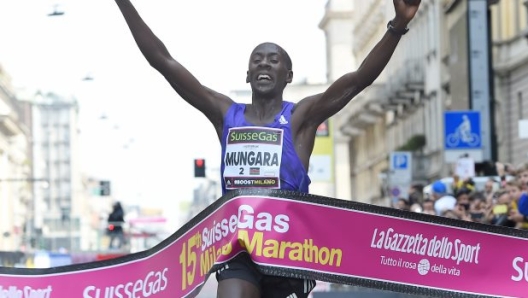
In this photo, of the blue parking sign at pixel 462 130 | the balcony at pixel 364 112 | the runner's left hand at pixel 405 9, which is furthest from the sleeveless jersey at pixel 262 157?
the balcony at pixel 364 112

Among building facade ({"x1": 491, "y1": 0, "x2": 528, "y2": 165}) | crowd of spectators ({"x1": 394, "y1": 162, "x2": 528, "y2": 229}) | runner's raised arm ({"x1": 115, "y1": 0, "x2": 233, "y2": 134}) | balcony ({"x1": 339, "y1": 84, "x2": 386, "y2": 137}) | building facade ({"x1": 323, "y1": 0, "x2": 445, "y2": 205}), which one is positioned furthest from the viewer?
balcony ({"x1": 339, "y1": 84, "x2": 386, "y2": 137})

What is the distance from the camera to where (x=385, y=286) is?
7.48m

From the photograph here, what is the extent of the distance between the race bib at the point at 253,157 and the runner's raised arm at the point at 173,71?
169mm

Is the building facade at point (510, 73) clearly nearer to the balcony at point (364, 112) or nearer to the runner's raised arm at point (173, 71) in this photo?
the balcony at point (364, 112)

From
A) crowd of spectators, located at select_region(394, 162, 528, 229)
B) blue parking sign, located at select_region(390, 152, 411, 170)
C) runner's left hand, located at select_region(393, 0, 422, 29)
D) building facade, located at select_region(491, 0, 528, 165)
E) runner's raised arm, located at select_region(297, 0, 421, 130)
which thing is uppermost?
building facade, located at select_region(491, 0, 528, 165)

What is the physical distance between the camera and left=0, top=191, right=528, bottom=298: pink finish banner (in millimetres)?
7219

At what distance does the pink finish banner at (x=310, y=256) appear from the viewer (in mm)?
7219

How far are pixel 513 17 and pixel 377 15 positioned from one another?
36.1m

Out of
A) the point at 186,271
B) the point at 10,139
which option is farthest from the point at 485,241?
the point at 10,139

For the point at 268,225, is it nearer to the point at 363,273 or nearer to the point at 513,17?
the point at 363,273

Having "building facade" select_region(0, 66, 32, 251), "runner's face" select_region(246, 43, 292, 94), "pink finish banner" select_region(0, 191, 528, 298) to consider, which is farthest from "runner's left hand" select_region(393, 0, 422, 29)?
"building facade" select_region(0, 66, 32, 251)

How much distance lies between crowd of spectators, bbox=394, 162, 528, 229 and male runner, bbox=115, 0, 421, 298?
6.50 m

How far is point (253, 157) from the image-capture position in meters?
7.40

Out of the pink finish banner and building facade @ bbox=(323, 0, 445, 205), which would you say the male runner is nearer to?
the pink finish banner
